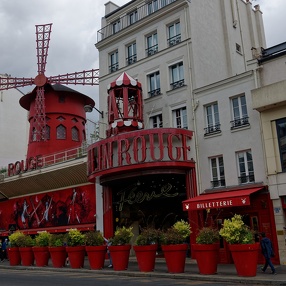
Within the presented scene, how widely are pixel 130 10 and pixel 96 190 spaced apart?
9.91 m

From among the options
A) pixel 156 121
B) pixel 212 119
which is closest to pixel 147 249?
pixel 212 119

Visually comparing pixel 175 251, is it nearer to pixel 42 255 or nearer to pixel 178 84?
pixel 42 255

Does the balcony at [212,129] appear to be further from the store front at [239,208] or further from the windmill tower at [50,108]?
the windmill tower at [50,108]

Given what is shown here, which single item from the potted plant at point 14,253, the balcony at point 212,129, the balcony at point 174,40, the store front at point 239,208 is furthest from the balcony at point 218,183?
the potted plant at point 14,253

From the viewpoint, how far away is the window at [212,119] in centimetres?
1786

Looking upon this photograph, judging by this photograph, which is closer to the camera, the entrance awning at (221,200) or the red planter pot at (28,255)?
the entrance awning at (221,200)

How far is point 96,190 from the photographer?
72.0 feet

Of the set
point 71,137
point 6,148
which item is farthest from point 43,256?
point 6,148

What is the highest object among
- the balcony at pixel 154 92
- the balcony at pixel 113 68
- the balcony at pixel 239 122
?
the balcony at pixel 113 68

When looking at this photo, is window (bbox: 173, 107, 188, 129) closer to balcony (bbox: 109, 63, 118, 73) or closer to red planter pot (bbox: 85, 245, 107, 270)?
balcony (bbox: 109, 63, 118, 73)

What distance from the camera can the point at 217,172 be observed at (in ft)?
57.5

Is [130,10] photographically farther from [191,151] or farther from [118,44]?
[191,151]

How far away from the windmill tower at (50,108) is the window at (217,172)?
13897 millimetres

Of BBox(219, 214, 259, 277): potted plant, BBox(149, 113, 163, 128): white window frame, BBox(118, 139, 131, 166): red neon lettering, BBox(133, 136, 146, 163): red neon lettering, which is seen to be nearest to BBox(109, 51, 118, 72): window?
BBox(149, 113, 163, 128): white window frame
